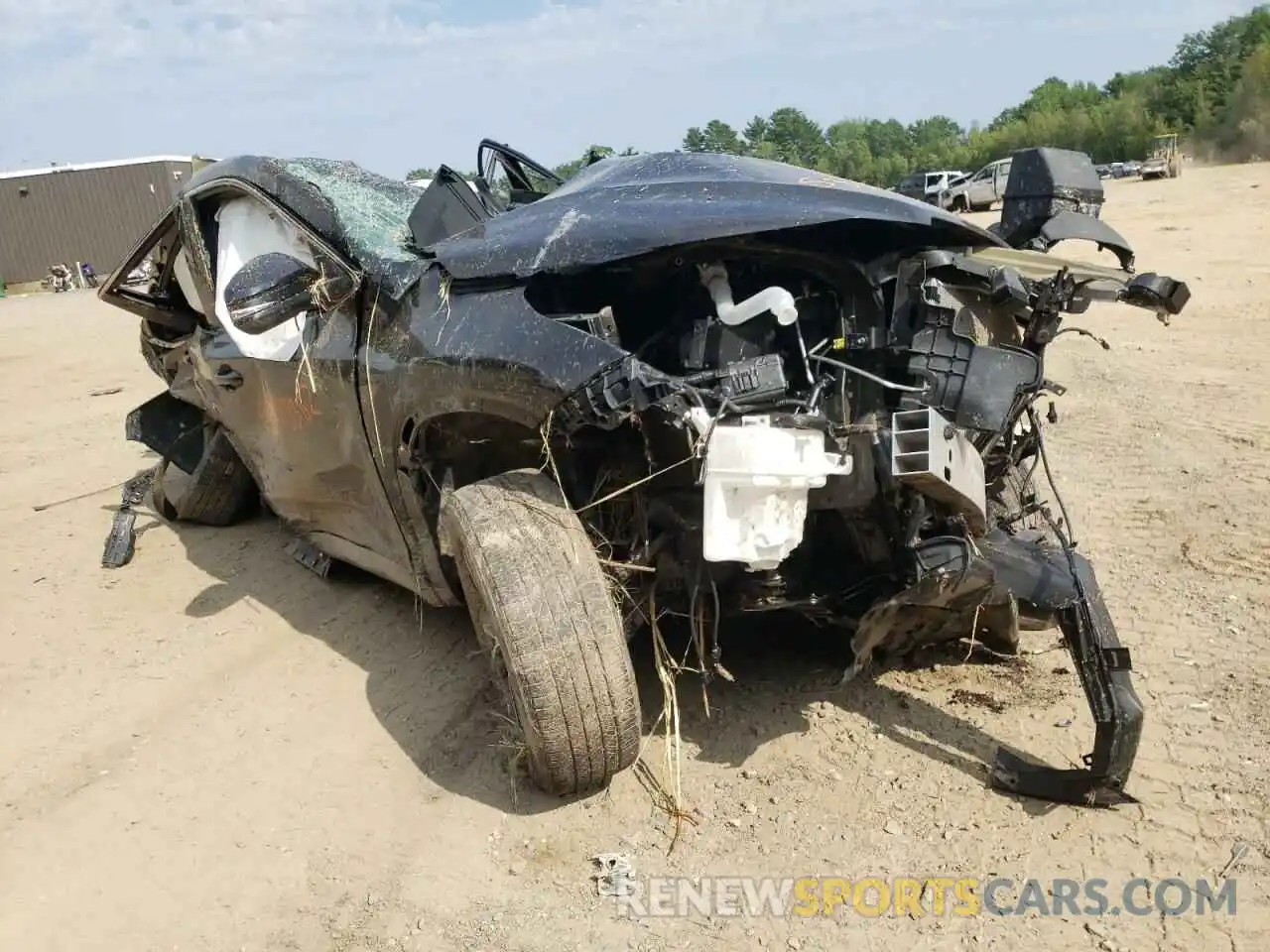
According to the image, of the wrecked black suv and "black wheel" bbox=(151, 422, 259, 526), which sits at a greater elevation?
the wrecked black suv

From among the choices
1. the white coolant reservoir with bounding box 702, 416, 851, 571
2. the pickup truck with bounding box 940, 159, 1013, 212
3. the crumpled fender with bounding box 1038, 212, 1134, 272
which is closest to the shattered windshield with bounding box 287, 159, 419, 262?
the white coolant reservoir with bounding box 702, 416, 851, 571

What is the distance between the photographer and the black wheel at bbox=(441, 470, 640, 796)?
112 inches

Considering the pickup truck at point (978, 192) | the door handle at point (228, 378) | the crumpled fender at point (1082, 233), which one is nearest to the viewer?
the crumpled fender at point (1082, 233)

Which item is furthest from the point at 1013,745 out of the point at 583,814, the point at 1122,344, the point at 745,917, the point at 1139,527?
the point at 1122,344

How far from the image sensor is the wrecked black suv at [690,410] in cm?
283

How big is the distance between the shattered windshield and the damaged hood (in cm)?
26

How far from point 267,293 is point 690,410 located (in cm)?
143

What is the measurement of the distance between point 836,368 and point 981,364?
1.31 feet

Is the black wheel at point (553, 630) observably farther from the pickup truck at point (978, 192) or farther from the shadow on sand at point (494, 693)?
the pickup truck at point (978, 192)

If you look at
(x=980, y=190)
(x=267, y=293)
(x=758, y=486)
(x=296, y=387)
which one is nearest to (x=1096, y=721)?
(x=758, y=486)

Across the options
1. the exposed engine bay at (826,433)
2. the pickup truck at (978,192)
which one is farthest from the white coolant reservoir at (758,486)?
the pickup truck at (978,192)

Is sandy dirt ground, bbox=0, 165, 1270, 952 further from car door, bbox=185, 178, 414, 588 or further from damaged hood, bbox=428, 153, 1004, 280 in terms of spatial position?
damaged hood, bbox=428, 153, 1004, 280

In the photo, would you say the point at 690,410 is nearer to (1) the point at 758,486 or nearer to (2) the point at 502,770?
(1) the point at 758,486

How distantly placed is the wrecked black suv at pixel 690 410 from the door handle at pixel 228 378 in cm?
74
